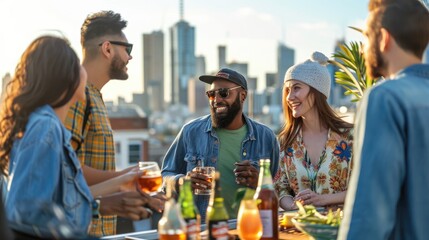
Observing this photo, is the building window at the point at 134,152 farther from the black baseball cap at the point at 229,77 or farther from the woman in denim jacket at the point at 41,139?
the woman in denim jacket at the point at 41,139

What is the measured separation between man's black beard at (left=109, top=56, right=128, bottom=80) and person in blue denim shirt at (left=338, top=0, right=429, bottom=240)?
5.19ft

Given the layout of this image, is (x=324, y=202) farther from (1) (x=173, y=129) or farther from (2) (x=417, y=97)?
(1) (x=173, y=129)

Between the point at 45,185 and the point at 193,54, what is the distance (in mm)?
149608

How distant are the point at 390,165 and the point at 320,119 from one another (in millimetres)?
1993

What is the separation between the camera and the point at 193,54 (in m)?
151

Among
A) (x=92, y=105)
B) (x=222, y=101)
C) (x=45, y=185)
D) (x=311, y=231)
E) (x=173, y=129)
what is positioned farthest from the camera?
(x=173, y=129)

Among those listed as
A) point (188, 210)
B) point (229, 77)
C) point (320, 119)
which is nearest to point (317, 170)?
point (320, 119)

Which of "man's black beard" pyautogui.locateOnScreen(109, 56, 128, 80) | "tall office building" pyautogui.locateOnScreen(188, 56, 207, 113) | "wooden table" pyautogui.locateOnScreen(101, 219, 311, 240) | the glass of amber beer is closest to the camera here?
the glass of amber beer

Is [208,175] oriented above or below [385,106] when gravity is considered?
below

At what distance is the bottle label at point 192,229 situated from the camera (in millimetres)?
2219

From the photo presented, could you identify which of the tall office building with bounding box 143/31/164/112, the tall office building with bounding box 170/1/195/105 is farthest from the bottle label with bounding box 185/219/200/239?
the tall office building with bounding box 170/1/195/105

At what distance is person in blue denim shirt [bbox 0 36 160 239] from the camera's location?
6.91 ft

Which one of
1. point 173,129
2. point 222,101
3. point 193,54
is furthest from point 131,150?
point 193,54

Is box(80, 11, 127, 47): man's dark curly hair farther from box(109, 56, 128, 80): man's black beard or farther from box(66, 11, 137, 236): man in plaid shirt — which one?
box(109, 56, 128, 80): man's black beard
